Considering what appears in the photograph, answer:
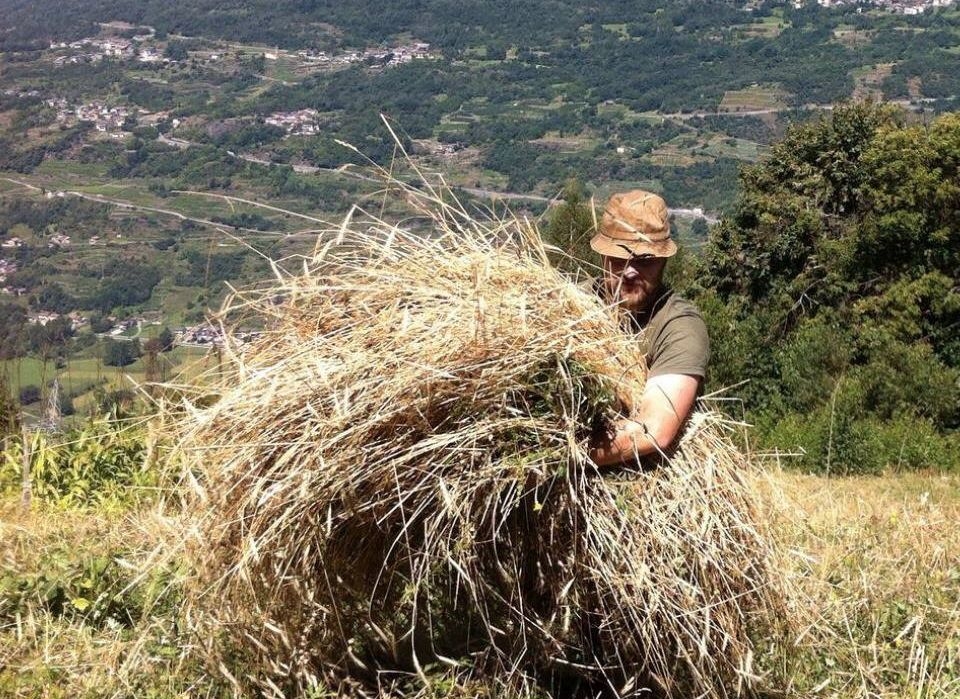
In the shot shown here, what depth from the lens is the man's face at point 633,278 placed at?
3473 mm

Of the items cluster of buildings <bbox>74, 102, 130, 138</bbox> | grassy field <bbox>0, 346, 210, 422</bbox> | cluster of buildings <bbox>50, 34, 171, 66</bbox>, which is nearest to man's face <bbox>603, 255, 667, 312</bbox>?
grassy field <bbox>0, 346, 210, 422</bbox>

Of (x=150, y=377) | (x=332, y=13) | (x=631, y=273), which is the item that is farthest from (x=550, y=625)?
(x=332, y=13)

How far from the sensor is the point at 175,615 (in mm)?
3672

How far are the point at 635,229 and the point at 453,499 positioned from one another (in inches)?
42.0

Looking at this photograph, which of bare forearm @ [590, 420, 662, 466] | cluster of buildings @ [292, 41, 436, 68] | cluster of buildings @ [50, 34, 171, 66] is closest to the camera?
bare forearm @ [590, 420, 662, 466]

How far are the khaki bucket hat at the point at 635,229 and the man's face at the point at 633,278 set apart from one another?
0.04 metres

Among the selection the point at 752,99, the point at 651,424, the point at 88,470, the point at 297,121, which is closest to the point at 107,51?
Answer: the point at 297,121

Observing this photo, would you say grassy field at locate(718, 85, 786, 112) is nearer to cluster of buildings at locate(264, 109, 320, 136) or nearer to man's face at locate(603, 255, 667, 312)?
cluster of buildings at locate(264, 109, 320, 136)

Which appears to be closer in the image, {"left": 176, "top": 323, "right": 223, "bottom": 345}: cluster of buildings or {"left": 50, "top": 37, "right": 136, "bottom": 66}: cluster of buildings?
{"left": 176, "top": 323, "right": 223, "bottom": 345}: cluster of buildings

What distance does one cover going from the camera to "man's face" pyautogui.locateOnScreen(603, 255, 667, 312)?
3.47m

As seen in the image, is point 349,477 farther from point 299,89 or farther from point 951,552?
point 299,89

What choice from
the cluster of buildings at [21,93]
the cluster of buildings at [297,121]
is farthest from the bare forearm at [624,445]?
the cluster of buildings at [21,93]

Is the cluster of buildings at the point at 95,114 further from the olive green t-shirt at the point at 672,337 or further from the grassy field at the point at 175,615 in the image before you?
the olive green t-shirt at the point at 672,337

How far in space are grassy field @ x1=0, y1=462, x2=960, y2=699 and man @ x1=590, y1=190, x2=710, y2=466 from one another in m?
0.56
